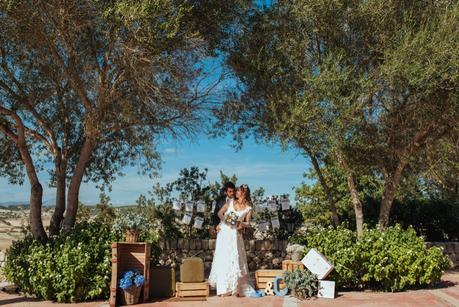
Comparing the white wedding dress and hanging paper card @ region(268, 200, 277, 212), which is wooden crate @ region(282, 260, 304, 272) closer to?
the white wedding dress

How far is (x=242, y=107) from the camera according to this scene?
12219 millimetres

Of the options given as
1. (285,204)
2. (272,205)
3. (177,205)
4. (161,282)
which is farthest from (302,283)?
(177,205)

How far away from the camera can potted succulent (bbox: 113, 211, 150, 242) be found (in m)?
9.87

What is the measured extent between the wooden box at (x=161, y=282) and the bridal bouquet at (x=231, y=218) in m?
1.47

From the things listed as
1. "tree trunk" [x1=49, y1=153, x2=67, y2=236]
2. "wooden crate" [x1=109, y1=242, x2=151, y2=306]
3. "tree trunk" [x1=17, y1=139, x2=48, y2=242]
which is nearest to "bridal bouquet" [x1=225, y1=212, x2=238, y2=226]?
"wooden crate" [x1=109, y1=242, x2=151, y2=306]

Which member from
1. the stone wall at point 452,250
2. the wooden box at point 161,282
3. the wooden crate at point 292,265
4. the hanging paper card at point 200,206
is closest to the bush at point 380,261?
the wooden crate at point 292,265

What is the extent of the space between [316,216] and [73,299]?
34.9 feet

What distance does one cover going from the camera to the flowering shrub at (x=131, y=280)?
9.23 metres

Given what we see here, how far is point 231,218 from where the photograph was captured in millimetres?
10141

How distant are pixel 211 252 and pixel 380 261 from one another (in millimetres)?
4624

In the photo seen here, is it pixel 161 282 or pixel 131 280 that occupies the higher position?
pixel 131 280

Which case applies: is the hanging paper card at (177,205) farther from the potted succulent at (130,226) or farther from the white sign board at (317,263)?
the white sign board at (317,263)

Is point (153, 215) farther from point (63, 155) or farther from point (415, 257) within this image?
point (415, 257)

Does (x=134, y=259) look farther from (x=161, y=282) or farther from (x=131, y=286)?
(x=161, y=282)
